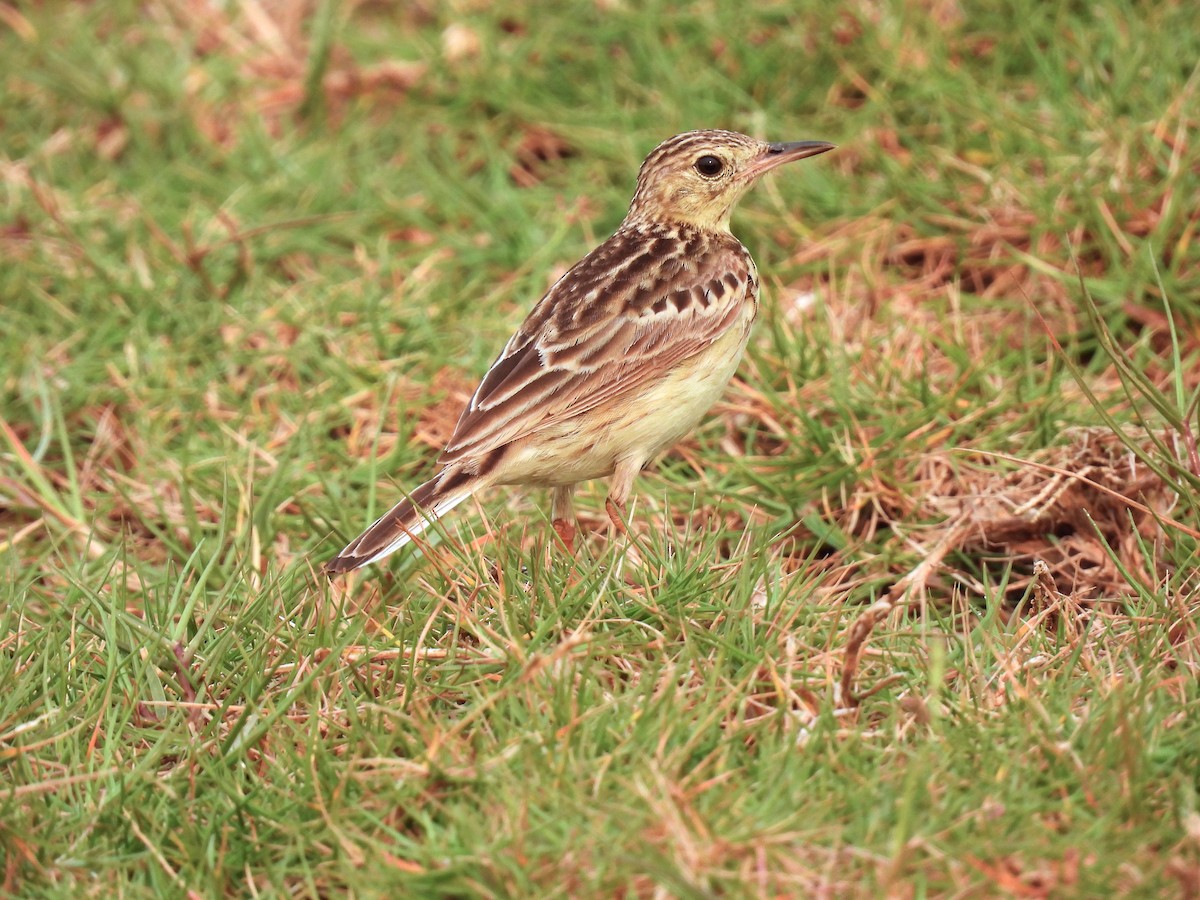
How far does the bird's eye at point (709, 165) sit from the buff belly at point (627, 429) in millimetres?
815

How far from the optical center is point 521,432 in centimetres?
523

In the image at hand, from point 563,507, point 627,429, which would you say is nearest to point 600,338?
point 627,429

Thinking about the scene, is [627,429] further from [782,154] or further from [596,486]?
[782,154]

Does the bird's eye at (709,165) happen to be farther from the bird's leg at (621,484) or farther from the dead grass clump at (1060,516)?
the dead grass clump at (1060,516)

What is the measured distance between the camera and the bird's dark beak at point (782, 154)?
5.98 metres

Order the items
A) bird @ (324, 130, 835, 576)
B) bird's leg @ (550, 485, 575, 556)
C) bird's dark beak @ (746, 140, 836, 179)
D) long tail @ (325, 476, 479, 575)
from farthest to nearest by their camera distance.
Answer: bird's dark beak @ (746, 140, 836, 179)
bird's leg @ (550, 485, 575, 556)
bird @ (324, 130, 835, 576)
long tail @ (325, 476, 479, 575)

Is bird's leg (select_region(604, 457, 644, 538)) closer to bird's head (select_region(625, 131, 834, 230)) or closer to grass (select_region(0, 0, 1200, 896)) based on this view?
grass (select_region(0, 0, 1200, 896))

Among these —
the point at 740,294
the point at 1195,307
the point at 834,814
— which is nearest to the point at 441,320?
the point at 740,294

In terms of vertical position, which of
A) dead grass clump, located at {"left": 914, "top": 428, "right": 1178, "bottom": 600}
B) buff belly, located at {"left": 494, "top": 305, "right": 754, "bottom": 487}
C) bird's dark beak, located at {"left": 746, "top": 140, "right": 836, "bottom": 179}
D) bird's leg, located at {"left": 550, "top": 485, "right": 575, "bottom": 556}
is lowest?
dead grass clump, located at {"left": 914, "top": 428, "right": 1178, "bottom": 600}

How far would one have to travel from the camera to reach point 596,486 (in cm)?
632

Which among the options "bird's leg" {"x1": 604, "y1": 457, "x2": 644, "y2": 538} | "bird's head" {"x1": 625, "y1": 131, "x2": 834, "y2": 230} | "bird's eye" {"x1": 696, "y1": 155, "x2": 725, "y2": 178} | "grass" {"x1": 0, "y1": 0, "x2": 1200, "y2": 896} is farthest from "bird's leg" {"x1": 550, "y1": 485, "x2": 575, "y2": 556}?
"bird's eye" {"x1": 696, "y1": 155, "x2": 725, "y2": 178}

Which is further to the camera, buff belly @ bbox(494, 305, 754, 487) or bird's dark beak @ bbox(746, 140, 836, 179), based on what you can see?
bird's dark beak @ bbox(746, 140, 836, 179)

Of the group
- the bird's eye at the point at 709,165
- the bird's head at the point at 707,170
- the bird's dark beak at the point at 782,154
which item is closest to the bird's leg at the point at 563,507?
the bird's head at the point at 707,170

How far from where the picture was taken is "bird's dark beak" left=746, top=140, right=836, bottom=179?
5977 mm
